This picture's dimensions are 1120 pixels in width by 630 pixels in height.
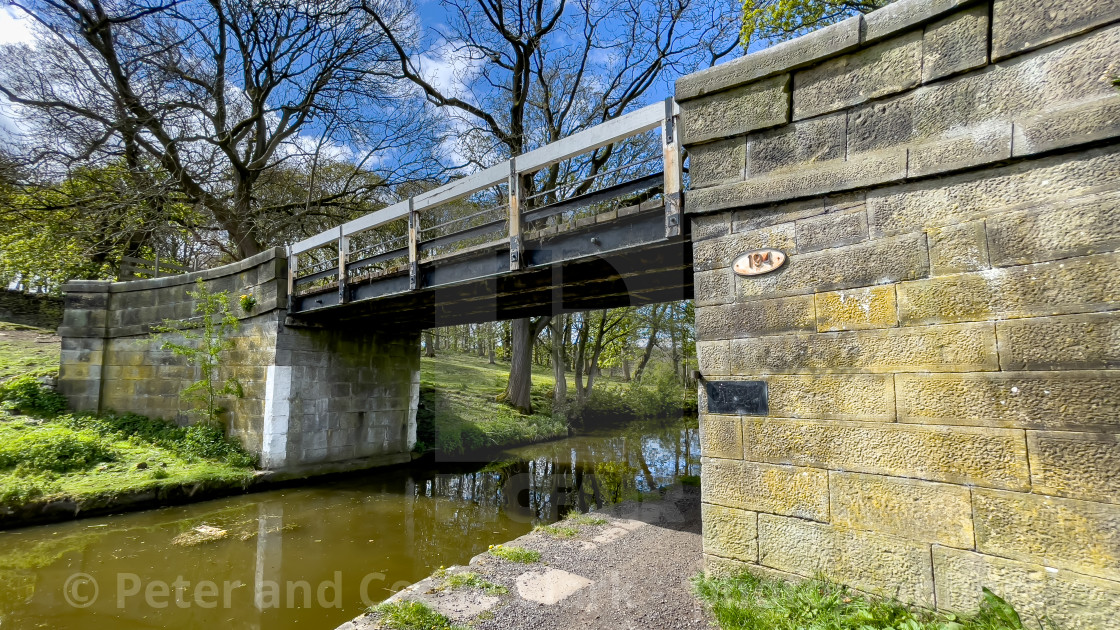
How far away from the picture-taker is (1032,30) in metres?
2.67

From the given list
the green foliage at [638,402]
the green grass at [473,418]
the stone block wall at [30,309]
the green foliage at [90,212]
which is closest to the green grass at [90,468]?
the green foliage at [90,212]

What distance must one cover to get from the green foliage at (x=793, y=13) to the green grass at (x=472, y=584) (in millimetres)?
10580

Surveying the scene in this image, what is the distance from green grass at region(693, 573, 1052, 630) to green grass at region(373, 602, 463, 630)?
1.67 metres

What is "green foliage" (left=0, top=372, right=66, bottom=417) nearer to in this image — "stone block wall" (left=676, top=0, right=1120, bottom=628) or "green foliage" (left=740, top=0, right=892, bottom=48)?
"stone block wall" (left=676, top=0, right=1120, bottom=628)

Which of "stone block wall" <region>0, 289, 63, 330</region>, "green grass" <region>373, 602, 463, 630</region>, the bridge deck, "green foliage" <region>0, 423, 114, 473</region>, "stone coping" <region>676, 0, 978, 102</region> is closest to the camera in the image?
"stone coping" <region>676, 0, 978, 102</region>

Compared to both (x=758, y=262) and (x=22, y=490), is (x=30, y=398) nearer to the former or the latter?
(x=22, y=490)

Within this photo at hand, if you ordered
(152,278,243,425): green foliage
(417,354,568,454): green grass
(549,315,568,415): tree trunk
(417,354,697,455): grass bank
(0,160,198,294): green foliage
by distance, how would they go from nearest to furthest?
1. (152,278,243,425): green foliage
2. (0,160,198,294): green foliage
3. (417,354,568,454): green grass
4. (417,354,697,455): grass bank
5. (549,315,568,415): tree trunk

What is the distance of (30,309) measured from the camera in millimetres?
17312

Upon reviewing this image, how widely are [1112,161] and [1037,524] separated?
181 centimetres

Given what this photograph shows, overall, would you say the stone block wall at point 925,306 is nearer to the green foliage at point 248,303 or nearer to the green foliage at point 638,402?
the green foliage at point 248,303

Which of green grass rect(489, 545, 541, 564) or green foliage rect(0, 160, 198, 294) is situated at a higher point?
green foliage rect(0, 160, 198, 294)

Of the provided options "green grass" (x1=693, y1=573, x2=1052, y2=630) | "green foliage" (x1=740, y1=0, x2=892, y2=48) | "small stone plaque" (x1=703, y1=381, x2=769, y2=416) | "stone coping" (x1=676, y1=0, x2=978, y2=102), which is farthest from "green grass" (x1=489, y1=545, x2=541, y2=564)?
"green foliage" (x1=740, y1=0, x2=892, y2=48)

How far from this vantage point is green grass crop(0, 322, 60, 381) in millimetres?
10897

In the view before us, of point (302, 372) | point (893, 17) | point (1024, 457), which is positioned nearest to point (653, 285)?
point (893, 17)
